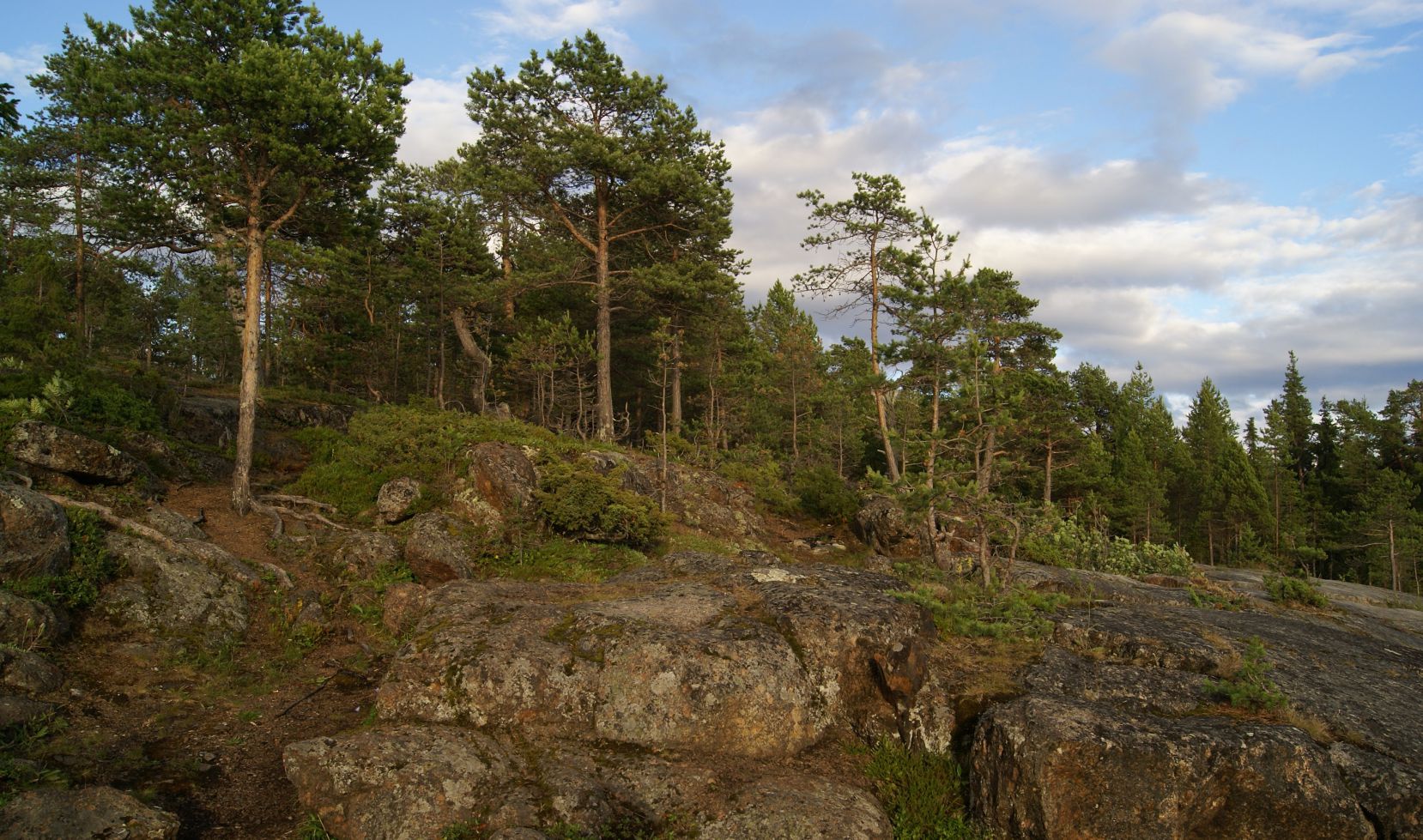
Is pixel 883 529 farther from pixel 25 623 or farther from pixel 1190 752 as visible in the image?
pixel 25 623

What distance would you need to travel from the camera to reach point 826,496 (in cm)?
2975

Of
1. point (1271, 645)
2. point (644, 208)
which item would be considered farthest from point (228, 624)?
point (644, 208)

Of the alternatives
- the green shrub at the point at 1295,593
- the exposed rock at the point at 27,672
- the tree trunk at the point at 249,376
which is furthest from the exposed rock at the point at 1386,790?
the tree trunk at the point at 249,376

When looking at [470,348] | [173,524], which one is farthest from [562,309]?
[173,524]

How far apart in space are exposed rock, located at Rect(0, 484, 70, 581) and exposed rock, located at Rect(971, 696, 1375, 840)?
12.9 m

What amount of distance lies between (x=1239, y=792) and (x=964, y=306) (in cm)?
2591

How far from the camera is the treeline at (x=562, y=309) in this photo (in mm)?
15508

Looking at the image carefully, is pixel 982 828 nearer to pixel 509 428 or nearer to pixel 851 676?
pixel 851 676

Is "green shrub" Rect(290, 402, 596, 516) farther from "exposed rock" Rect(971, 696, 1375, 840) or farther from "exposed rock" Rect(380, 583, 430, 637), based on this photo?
"exposed rock" Rect(971, 696, 1375, 840)

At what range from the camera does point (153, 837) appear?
574 centimetres

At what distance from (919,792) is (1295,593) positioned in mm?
12455

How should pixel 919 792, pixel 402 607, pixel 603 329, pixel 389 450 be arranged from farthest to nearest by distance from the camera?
pixel 603 329 → pixel 389 450 → pixel 402 607 → pixel 919 792

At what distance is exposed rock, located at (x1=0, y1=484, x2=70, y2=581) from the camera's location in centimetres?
966

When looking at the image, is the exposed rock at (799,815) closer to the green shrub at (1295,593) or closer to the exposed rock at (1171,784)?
the exposed rock at (1171,784)
